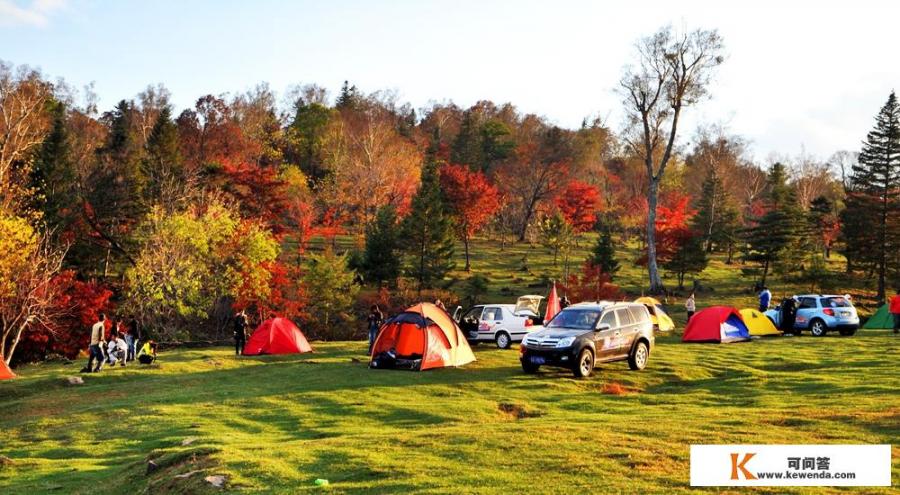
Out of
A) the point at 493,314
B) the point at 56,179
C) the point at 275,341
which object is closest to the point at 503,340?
the point at 493,314

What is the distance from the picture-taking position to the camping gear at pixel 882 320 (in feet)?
128

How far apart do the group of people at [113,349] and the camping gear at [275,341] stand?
383cm

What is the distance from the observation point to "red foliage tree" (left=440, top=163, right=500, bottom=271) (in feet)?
237

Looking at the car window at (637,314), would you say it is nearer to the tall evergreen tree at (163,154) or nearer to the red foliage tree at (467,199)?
the tall evergreen tree at (163,154)

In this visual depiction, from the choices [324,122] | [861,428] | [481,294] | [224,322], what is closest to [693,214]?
[481,294]

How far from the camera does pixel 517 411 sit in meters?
17.3

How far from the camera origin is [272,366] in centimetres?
2547

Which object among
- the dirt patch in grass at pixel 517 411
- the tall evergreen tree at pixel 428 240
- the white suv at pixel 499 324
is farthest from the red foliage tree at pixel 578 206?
the dirt patch in grass at pixel 517 411

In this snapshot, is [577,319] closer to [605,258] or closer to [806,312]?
[806,312]

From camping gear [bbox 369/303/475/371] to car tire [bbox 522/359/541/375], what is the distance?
245 centimetres

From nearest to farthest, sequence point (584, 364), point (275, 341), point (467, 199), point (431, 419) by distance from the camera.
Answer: point (431, 419) < point (584, 364) < point (275, 341) < point (467, 199)

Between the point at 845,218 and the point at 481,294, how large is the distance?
100 feet

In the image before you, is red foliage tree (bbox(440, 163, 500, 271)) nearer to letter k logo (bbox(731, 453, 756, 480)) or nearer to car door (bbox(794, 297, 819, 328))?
car door (bbox(794, 297, 819, 328))

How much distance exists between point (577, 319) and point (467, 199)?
2015 inches
